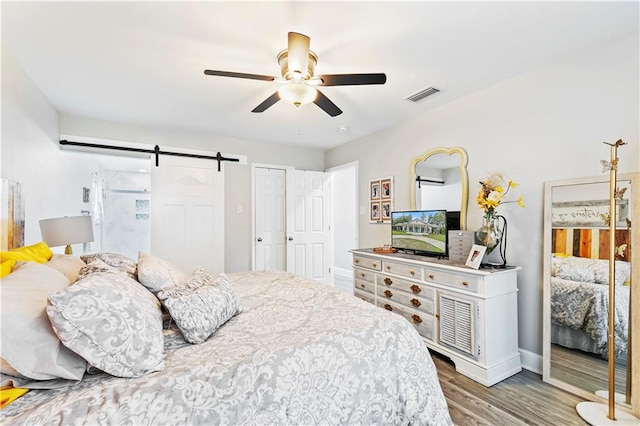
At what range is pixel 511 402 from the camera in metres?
2.04

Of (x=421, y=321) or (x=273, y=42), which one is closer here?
(x=273, y=42)

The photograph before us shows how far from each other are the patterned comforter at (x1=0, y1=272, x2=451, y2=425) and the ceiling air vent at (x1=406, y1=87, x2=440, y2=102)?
7.19 feet

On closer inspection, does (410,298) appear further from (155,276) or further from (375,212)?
(155,276)

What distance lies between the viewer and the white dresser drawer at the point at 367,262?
326cm

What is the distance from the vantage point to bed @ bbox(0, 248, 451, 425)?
96 centimetres

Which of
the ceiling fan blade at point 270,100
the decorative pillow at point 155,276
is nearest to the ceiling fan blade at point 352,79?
the ceiling fan blade at point 270,100

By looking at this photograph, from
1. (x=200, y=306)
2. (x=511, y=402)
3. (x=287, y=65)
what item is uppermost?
(x=287, y=65)

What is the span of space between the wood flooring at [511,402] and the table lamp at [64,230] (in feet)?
10.2

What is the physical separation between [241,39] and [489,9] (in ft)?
5.17

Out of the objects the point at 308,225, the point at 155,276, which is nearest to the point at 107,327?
the point at 155,276

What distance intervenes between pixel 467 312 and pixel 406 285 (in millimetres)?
637

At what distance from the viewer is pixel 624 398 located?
6.27 feet

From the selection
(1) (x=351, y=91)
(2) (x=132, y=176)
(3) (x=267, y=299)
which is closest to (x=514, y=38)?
(1) (x=351, y=91)

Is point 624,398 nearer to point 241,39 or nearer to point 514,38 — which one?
point 514,38
